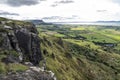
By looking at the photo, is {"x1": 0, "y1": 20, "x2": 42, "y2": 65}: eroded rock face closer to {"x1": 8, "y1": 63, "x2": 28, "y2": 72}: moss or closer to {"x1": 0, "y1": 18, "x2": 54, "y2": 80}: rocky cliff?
{"x1": 0, "y1": 18, "x2": 54, "y2": 80}: rocky cliff

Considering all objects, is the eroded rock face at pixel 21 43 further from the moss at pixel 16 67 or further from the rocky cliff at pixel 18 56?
the moss at pixel 16 67

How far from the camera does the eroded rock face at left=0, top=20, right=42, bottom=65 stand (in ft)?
293

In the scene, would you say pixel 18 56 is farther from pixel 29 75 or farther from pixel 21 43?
pixel 29 75

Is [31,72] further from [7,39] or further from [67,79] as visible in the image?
[67,79]

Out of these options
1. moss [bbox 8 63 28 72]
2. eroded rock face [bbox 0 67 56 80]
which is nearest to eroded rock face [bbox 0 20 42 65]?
moss [bbox 8 63 28 72]

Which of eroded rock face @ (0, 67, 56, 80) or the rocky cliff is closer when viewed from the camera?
eroded rock face @ (0, 67, 56, 80)

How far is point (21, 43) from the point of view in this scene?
10081 cm

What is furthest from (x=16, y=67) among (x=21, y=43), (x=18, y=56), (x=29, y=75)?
(x=21, y=43)

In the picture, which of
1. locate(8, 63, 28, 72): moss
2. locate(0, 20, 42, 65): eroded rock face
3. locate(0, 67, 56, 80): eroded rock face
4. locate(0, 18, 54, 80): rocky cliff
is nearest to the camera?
locate(0, 67, 56, 80): eroded rock face

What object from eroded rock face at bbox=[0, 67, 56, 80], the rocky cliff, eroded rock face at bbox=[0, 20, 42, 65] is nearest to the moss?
the rocky cliff

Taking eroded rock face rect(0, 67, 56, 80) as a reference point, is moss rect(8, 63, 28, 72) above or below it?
above

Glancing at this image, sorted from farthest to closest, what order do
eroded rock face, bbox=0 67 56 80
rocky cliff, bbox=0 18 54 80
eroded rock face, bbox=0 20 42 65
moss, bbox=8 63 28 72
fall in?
eroded rock face, bbox=0 20 42 65 < moss, bbox=8 63 28 72 < rocky cliff, bbox=0 18 54 80 < eroded rock face, bbox=0 67 56 80

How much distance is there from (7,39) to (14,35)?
7323 millimetres

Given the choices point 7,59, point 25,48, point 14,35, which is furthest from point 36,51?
point 7,59
